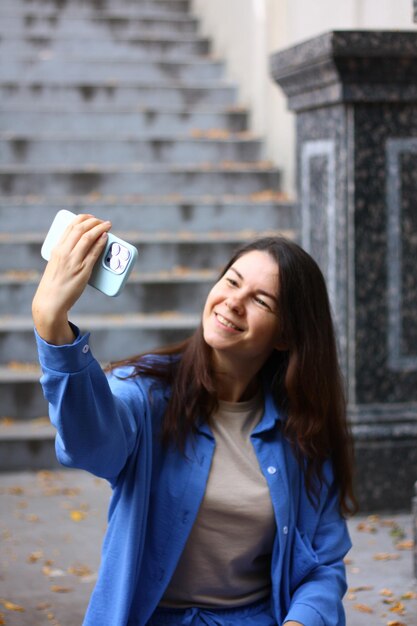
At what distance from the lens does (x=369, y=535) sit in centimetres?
503

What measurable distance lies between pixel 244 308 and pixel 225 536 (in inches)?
21.3

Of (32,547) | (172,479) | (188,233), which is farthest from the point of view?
(188,233)

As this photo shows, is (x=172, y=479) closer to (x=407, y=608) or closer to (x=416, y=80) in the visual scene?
(x=407, y=608)

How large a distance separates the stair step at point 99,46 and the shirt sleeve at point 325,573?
27.8 ft

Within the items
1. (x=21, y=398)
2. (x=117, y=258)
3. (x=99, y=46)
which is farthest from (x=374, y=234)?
(x=99, y=46)

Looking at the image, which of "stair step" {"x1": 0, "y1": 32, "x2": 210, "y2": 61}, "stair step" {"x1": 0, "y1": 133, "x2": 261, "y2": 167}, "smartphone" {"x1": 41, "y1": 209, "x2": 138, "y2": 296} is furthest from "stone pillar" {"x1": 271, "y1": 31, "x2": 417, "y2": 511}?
"stair step" {"x1": 0, "y1": 32, "x2": 210, "y2": 61}

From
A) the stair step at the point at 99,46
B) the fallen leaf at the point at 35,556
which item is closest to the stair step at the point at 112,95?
the stair step at the point at 99,46

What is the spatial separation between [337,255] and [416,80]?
880mm

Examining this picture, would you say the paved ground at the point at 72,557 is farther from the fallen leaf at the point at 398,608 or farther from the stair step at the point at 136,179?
the stair step at the point at 136,179

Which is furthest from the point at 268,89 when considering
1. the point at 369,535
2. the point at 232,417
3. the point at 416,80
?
the point at 232,417

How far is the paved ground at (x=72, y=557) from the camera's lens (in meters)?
4.10

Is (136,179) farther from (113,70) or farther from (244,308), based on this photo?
(244,308)

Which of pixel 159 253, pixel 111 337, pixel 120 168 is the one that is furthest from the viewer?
pixel 120 168

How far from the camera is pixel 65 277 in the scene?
2.19 m
